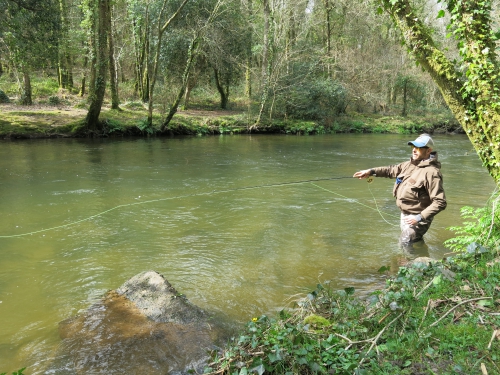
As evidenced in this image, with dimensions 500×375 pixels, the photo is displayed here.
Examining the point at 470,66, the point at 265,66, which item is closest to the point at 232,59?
the point at 265,66

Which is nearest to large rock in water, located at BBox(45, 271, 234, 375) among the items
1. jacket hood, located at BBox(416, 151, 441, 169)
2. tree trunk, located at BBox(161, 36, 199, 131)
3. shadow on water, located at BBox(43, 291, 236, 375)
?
shadow on water, located at BBox(43, 291, 236, 375)

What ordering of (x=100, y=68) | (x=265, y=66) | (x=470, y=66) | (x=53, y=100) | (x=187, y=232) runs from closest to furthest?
(x=470, y=66), (x=187, y=232), (x=100, y=68), (x=53, y=100), (x=265, y=66)

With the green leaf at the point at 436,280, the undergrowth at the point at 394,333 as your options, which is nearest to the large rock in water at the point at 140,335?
the undergrowth at the point at 394,333

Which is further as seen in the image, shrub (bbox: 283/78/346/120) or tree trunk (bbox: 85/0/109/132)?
shrub (bbox: 283/78/346/120)

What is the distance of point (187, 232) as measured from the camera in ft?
24.7

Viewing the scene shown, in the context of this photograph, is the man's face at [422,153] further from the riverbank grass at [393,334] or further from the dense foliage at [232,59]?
the dense foliage at [232,59]

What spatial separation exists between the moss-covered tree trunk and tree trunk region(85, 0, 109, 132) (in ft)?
56.4

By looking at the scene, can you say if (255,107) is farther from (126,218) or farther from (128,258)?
(128,258)

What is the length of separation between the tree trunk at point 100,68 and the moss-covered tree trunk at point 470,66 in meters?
17.2

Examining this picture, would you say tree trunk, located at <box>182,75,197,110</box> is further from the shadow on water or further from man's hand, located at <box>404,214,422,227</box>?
the shadow on water

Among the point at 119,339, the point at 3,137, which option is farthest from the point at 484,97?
the point at 3,137

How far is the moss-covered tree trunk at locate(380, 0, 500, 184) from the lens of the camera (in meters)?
4.40

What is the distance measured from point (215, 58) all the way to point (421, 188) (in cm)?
2433

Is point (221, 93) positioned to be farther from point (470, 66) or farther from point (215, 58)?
point (470, 66)
